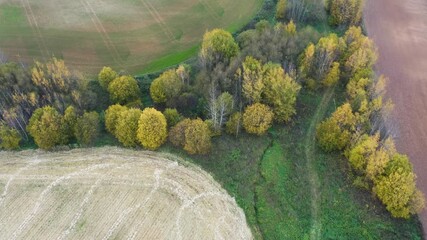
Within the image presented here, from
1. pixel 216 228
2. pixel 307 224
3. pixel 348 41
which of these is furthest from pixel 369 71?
pixel 216 228

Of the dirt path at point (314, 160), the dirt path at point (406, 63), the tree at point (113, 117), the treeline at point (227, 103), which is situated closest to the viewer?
the dirt path at point (314, 160)

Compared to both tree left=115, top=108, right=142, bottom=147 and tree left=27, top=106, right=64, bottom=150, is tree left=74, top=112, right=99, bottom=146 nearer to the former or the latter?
tree left=27, top=106, right=64, bottom=150

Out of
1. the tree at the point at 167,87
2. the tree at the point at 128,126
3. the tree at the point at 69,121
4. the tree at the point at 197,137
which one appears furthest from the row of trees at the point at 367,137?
the tree at the point at 69,121

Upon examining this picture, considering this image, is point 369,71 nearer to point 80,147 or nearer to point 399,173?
point 399,173

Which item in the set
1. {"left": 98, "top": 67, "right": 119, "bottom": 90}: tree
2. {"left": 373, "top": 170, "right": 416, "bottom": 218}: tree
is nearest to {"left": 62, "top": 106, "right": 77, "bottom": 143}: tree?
{"left": 98, "top": 67, "right": 119, "bottom": 90}: tree

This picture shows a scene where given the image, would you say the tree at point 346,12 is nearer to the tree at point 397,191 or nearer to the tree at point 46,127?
the tree at point 397,191

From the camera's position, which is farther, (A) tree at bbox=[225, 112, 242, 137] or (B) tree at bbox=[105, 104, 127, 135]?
(A) tree at bbox=[225, 112, 242, 137]

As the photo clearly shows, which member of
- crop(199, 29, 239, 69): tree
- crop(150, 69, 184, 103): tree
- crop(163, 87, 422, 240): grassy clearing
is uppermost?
crop(199, 29, 239, 69): tree
